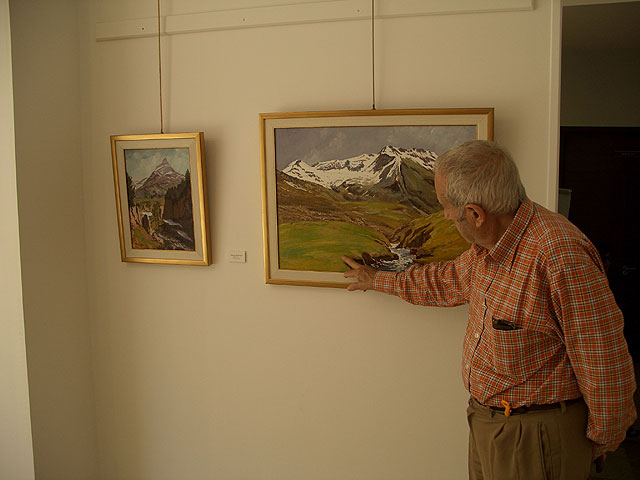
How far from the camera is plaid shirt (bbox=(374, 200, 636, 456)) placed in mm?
1440

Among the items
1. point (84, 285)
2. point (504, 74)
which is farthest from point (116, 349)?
point (504, 74)

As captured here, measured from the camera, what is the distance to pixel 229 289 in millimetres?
2434

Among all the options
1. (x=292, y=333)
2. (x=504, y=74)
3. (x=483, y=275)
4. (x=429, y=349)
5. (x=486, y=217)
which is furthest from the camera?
(x=292, y=333)

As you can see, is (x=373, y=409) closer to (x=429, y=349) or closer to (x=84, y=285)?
(x=429, y=349)

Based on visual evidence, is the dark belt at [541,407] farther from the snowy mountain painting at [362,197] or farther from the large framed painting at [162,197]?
the large framed painting at [162,197]

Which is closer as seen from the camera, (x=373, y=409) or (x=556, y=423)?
(x=556, y=423)

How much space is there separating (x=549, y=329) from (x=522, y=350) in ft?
0.33

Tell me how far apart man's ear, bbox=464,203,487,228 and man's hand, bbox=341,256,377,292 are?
2.13 feet

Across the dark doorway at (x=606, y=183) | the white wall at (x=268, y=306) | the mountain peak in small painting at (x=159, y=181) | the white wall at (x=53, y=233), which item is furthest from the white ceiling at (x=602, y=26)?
the white wall at (x=53, y=233)

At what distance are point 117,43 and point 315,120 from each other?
3.67ft

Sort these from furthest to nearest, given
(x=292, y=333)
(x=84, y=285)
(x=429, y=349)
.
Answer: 1. (x=84, y=285)
2. (x=292, y=333)
3. (x=429, y=349)

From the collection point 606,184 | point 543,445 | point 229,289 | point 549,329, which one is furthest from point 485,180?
point 606,184

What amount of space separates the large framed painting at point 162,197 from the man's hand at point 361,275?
697 mm

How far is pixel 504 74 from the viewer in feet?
6.71
